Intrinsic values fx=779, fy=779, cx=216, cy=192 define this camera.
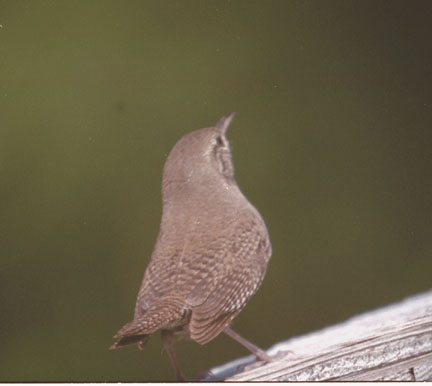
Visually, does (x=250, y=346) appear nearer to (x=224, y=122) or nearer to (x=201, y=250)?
(x=201, y=250)

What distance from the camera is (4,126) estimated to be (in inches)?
120

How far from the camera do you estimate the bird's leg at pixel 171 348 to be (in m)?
2.71

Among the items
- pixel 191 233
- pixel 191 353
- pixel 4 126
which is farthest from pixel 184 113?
pixel 191 353

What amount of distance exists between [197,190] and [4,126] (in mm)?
801

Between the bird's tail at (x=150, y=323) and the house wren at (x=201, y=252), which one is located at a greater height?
the house wren at (x=201, y=252)

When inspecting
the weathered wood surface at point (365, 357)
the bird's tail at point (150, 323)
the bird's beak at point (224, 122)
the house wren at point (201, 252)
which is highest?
the bird's beak at point (224, 122)

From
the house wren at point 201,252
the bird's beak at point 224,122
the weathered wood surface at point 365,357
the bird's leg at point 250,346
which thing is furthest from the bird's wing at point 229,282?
the bird's beak at point 224,122

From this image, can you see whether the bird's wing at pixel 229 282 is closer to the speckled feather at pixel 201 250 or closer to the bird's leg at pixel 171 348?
the speckled feather at pixel 201 250

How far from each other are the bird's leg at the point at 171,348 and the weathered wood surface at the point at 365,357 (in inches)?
11.1

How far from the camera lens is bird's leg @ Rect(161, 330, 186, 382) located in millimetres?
2709

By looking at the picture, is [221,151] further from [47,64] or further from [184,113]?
[47,64]

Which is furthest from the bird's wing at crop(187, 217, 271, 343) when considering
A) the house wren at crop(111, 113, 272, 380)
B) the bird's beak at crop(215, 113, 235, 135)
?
the bird's beak at crop(215, 113, 235, 135)

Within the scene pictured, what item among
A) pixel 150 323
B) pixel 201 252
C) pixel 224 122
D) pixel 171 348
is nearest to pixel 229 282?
pixel 201 252

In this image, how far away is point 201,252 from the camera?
9.49 feet
